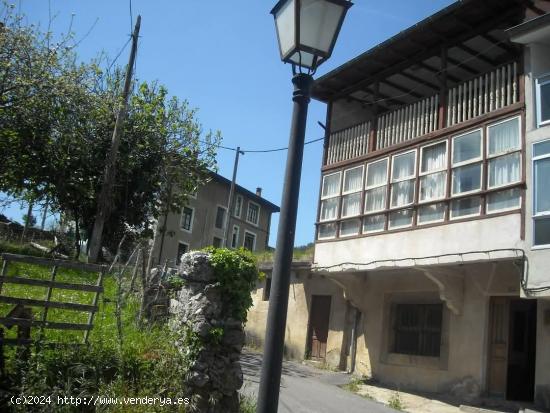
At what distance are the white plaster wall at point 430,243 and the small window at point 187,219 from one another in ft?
79.8

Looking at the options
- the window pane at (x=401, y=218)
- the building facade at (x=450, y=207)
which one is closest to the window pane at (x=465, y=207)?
the building facade at (x=450, y=207)

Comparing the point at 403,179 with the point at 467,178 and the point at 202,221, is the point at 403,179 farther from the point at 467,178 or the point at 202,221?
the point at 202,221

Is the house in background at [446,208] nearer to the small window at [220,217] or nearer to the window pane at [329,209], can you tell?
the window pane at [329,209]

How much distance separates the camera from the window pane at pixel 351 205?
15758mm

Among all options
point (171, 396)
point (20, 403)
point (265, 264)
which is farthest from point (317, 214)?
point (20, 403)

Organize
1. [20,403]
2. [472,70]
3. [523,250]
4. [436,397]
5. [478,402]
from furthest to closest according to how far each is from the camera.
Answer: [472,70]
[436,397]
[478,402]
[523,250]
[20,403]

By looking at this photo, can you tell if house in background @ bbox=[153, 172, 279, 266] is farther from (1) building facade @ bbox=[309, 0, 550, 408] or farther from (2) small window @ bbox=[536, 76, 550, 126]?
(2) small window @ bbox=[536, 76, 550, 126]

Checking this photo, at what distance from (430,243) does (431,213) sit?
786 mm

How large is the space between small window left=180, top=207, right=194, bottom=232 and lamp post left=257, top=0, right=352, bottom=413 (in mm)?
36114

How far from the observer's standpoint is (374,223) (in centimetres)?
1497

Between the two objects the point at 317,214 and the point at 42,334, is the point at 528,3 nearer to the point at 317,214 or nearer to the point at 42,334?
the point at 317,214

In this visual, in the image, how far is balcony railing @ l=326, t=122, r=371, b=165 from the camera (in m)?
16.4

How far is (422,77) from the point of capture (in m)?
16.1

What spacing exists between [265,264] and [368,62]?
8.86m
